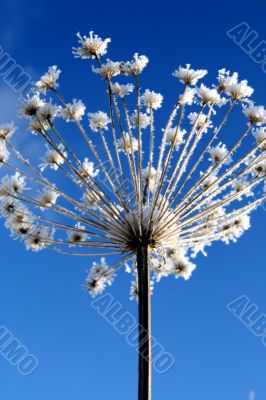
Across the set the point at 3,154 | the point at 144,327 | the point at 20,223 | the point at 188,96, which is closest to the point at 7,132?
the point at 3,154

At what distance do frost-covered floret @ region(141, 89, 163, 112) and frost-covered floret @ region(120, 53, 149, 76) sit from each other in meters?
0.52

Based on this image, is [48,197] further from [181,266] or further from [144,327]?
[144,327]

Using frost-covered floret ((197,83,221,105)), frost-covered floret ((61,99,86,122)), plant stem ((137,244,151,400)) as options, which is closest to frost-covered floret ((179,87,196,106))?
frost-covered floret ((197,83,221,105))

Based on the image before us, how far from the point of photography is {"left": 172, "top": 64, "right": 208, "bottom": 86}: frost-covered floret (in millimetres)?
10727

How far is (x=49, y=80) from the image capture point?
10766 millimetres

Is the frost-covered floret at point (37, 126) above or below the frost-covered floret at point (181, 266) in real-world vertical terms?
above

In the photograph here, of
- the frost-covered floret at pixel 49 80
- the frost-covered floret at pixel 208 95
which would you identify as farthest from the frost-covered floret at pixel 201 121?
the frost-covered floret at pixel 49 80

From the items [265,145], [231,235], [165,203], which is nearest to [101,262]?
[165,203]

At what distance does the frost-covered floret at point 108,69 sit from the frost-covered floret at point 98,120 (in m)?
0.99

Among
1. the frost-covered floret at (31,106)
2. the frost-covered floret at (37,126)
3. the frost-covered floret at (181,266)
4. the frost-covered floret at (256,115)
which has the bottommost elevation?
the frost-covered floret at (181,266)

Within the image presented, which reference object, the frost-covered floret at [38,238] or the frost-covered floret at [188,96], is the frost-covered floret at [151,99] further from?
the frost-covered floret at [38,238]

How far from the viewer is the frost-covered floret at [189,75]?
10.7 metres

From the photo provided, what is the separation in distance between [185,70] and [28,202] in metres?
3.72

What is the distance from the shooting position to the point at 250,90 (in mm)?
10969
